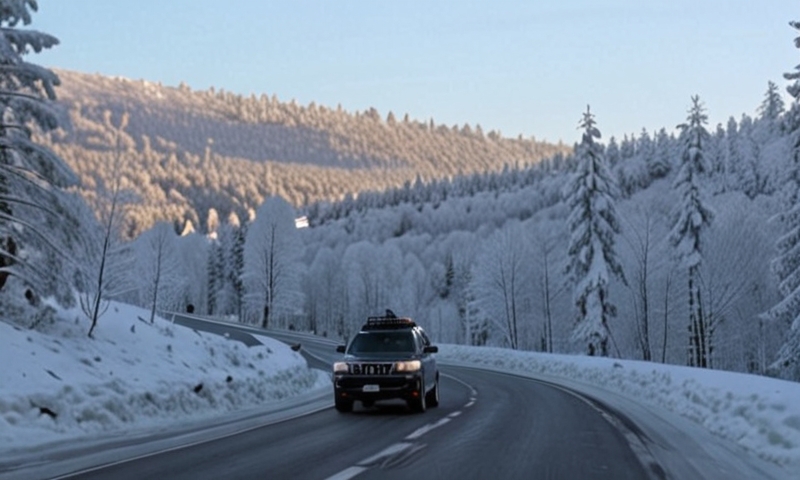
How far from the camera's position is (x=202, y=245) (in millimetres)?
151625

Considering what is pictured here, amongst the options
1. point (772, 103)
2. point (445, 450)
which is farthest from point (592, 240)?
point (772, 103)

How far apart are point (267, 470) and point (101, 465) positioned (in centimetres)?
215

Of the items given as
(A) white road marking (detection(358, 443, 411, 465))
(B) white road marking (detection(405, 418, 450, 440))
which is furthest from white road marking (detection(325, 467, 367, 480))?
(B) white road marking (detection(405, 418, 450, 440))

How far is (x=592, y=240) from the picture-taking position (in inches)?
1678

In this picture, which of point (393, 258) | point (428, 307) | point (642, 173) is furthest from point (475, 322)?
point (642, 173)

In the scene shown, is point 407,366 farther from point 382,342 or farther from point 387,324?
point 387,324

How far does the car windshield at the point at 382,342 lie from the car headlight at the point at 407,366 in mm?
735

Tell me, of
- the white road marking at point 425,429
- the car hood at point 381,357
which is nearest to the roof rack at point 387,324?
the car hood at point 381,357

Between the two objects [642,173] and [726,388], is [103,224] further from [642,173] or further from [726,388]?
[642,173]

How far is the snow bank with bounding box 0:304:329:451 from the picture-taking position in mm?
12250

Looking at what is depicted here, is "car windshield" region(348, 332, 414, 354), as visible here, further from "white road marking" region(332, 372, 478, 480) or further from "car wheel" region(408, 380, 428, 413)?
"white road marking" region(332, 372, 478, 480)

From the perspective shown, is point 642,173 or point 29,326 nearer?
point 29,326

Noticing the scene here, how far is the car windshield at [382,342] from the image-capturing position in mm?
16781

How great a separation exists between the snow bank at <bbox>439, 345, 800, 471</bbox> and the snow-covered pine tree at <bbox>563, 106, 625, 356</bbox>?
12.6 meters
